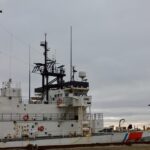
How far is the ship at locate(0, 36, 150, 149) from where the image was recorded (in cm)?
3925

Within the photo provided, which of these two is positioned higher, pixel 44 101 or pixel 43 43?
pixel 43 43

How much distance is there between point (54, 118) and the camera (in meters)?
42.6

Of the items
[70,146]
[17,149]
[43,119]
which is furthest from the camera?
[43,119]

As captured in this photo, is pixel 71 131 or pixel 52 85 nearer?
pixel 71 131

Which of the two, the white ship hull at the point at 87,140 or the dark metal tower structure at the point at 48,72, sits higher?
the dark metal tower structure at the point at 48,72

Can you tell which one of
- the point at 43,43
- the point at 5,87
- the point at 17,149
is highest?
the point at 43,43

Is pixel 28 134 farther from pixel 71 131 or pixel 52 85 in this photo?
pixel 52 85

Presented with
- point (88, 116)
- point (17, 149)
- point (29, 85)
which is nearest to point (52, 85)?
point (29, 85)

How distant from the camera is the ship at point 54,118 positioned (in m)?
39.2

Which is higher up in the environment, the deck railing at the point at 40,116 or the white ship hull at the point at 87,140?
the deck railing at the point at 40,116

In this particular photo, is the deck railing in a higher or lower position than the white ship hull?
higher

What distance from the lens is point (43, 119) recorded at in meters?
41.8

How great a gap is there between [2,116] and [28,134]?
9.29ft

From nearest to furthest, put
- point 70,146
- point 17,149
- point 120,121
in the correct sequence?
point 17,149 < point 70,146 < point 120,121
